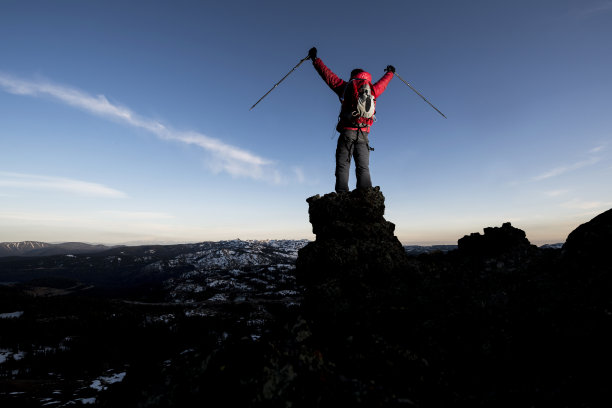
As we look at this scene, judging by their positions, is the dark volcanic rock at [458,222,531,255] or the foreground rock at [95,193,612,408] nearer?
the foreground rock at [95,193,612,408]

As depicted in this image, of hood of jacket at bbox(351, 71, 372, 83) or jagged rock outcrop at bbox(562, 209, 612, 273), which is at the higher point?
hood of jacket at bbox(351, 71, 372, 83)

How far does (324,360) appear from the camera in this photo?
4.54 meters

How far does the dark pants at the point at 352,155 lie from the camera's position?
10727 mm

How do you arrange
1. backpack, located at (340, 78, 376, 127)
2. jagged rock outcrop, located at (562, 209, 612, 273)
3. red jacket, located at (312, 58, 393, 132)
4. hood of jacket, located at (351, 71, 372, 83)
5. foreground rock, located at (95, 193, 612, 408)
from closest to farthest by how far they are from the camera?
1. foreground rock, located at (95, 193, 612, 408)
2. jagged rock outcrop, located at (562, 209, 612, 273)
3. backpack, located at (340, 78, 376, 127)
4. hood of jacket, located at (351, 71, 372, 83)
5. red jacket, located at (312, 58, 393, 132)

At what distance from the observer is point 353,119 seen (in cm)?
1064

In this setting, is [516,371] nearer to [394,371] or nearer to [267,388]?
[394,371]

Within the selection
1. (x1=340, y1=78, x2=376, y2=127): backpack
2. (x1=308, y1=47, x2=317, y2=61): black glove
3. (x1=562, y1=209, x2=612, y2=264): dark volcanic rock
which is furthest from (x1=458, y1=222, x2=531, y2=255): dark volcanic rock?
(x1=308, y1=47, x2=317, y2=61): black glove

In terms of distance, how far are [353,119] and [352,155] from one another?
1.45m

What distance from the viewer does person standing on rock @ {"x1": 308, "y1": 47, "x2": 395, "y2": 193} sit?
1041 centimetres

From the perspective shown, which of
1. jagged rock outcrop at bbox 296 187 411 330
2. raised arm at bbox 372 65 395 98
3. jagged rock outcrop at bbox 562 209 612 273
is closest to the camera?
jagged rock outcrop at bbox 562 209 612 273

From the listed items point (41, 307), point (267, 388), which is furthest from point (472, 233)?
point (41, 307)

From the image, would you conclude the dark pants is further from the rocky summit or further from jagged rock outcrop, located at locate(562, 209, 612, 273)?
jagged rock outcrop, located at locate(562, 209, 612, 273)

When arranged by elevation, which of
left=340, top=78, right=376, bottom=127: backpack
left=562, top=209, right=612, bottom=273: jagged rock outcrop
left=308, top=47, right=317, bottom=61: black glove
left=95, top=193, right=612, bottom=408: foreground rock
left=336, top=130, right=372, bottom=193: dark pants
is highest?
left=308, top=47, right=317, bottom=61: black glove

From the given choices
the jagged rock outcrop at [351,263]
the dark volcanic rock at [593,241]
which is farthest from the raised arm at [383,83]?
the dark volcanic rock at [593,241]
